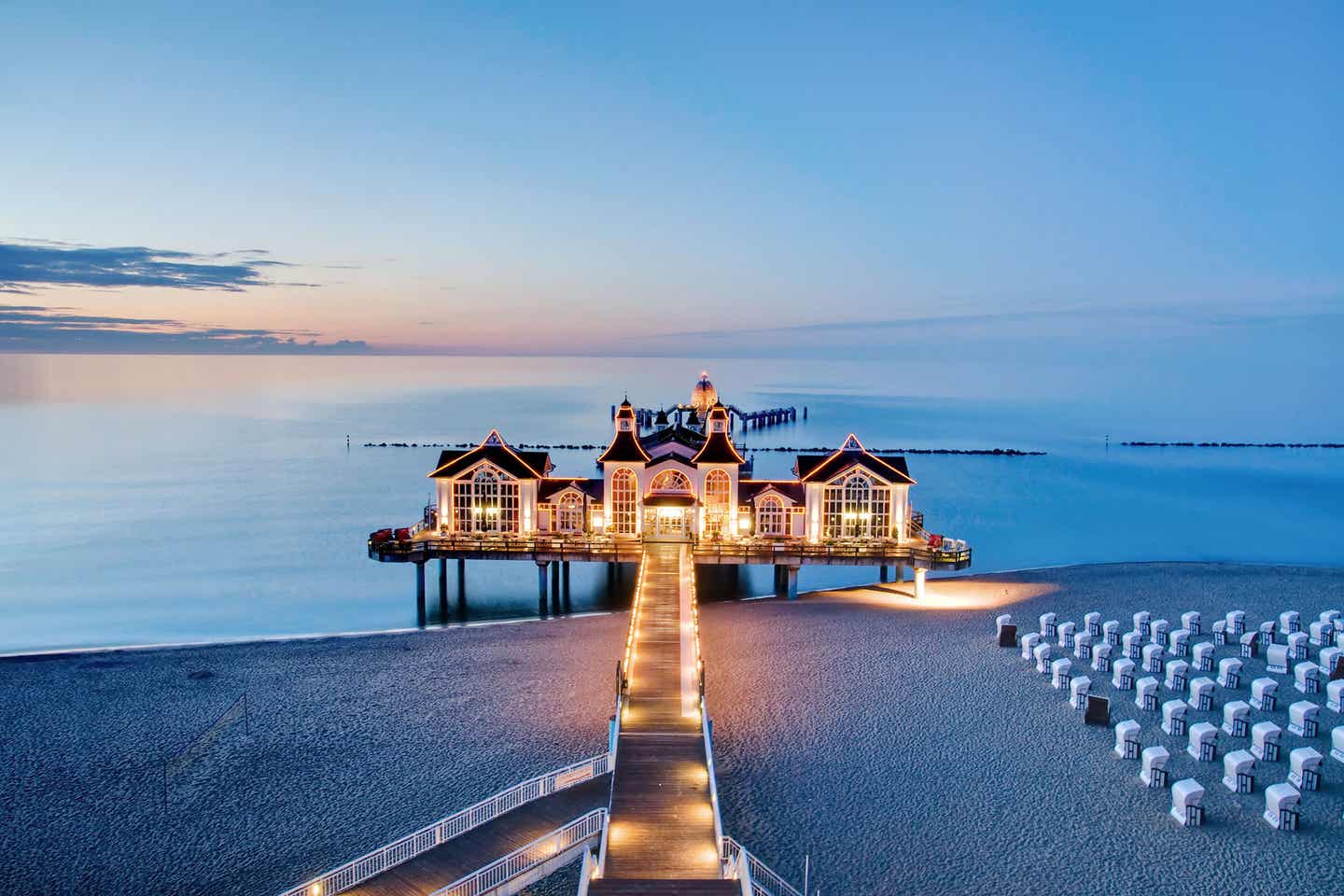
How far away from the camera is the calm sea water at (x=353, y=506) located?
40125mm

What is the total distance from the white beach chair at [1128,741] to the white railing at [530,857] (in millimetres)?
12200

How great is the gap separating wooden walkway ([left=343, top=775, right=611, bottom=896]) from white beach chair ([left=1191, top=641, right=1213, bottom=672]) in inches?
718

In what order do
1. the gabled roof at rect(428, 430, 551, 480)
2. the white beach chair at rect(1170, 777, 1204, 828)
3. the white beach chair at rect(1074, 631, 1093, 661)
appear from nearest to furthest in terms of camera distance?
the white beach chair at rect(1170, 777, 1204, 828) → the white beach chair at rect(1074, 631, 1093, 661) → the gabled roof at rect(428, 430, 551, 480)

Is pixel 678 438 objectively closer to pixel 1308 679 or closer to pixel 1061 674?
pixel 1061 674

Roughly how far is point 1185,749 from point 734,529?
19.6 m

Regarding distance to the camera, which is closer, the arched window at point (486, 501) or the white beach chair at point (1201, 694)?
the white beach chair at point (1201, 694)

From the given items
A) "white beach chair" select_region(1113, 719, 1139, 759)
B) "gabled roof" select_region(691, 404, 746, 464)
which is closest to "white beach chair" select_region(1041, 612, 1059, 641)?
"white beach chair" select_region(1113, 719, 1139, 759)

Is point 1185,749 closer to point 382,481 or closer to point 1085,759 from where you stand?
point 1085,759

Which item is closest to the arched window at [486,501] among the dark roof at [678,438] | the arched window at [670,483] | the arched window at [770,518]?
the arched window at [670,483]

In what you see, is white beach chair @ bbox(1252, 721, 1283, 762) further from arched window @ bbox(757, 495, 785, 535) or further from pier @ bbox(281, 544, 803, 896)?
arched window @ bbox(757, 495, 785, 535)

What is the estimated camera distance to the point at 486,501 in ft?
125

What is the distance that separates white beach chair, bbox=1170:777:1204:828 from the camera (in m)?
17.6

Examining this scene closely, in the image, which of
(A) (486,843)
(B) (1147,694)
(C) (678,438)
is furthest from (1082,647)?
(C) (678,438)

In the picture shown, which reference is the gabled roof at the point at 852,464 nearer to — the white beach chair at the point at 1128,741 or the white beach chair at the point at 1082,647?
the white beach chair at the point at 1082,647
